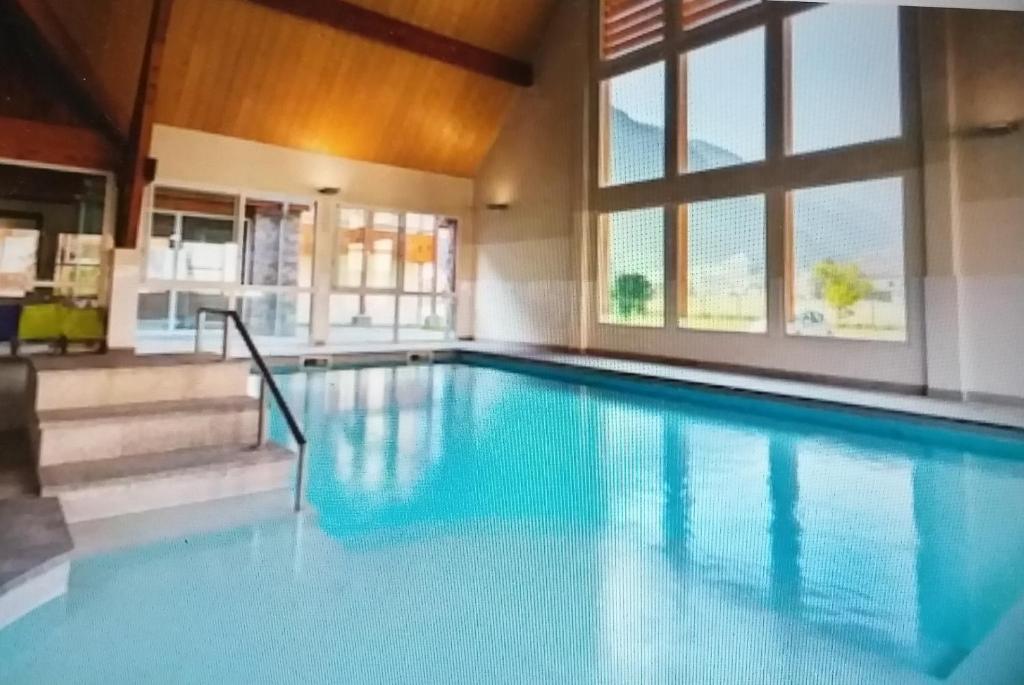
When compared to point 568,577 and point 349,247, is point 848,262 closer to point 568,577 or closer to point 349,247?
point 568,577

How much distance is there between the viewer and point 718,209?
816 centimetres

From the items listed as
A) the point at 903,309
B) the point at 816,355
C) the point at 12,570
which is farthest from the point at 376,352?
the point at 12,570

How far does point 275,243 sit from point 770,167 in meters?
7.84

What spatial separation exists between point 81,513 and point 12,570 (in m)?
0.68

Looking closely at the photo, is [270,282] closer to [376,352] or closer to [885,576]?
[376,352]

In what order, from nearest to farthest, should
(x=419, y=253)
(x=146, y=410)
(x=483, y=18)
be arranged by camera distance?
(x=146, y=410), (x=483, y=18), (x=419, y=253)

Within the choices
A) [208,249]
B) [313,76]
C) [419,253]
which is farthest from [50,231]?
[419,253]

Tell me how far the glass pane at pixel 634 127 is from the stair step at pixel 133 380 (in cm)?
692

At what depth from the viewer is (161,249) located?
29.8ft

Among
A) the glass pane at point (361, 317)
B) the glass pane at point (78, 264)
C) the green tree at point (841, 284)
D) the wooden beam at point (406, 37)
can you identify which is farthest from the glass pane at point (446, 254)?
the green tree at point (841, 284)

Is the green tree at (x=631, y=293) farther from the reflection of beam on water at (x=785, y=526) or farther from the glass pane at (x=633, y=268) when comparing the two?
the reflection of beam on water at (x=785, y=526)

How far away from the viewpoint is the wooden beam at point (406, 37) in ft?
26.2

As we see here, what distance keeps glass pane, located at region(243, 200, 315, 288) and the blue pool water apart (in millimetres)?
6547

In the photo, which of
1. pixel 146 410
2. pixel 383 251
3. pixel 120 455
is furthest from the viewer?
pixel 383 251
